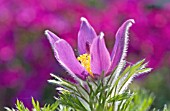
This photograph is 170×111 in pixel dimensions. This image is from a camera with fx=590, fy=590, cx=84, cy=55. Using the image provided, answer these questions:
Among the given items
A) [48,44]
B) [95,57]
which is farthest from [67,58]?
[48,44]

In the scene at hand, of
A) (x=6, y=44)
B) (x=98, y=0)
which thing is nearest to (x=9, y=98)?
(x=6, y=44)

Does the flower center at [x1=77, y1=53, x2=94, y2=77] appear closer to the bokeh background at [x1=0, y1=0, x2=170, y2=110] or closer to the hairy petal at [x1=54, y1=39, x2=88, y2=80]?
the hairy petal at [x1=54, y1=39, x2=88, y2=80]

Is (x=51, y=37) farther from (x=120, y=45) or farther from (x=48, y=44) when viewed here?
(x=48, y=44)

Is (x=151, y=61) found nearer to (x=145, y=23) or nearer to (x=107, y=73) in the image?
(x=145, y=23)

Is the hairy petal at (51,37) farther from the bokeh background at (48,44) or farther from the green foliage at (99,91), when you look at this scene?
the bokeh background at (48,44)

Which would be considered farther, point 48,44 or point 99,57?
point 48,44

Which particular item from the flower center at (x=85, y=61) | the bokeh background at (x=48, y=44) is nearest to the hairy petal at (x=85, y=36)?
the flower center at (x=85, y=61)

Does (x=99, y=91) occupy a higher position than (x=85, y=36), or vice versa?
(x=85, y=36)
